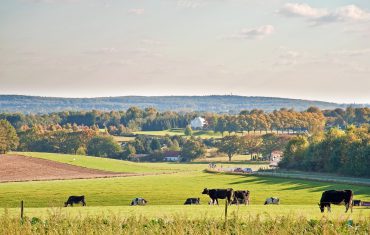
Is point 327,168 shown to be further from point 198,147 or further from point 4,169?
point 198,147

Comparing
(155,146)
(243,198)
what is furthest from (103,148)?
(243,198)

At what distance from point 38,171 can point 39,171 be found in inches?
7.3

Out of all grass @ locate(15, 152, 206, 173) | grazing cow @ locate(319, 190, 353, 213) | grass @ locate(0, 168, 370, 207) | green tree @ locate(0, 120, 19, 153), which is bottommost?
grass @ locate(15, 152, 206, 173)

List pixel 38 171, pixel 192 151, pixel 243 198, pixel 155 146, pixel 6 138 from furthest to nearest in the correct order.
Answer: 1. pixel 155 146
2. pixel 192 151
3. pixel 6 138
4. pixel 38 171
5. pixel 243 198

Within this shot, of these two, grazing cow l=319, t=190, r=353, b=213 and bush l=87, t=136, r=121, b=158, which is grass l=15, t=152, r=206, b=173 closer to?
bush l=87, t=136, r=121, b=158

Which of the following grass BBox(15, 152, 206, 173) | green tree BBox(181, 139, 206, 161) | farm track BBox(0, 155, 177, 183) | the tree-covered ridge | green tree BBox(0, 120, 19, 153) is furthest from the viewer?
green tree BBox(181, 139, 206, 161)

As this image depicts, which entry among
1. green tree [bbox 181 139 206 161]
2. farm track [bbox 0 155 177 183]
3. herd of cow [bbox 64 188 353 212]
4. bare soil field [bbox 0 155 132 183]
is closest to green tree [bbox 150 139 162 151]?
green tree [bbox 181 139 206 161]

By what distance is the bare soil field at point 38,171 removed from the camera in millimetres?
98188

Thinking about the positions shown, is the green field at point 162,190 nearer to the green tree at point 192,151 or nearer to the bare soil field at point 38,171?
the bare soil field at point 38,171

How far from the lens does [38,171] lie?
104 metres

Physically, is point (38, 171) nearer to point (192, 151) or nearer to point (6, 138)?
point (6, 138)

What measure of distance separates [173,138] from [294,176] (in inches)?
4323

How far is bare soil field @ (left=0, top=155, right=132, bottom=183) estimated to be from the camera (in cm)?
9819

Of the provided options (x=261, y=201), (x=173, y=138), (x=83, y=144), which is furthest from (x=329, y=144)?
(x=173, y=138)
